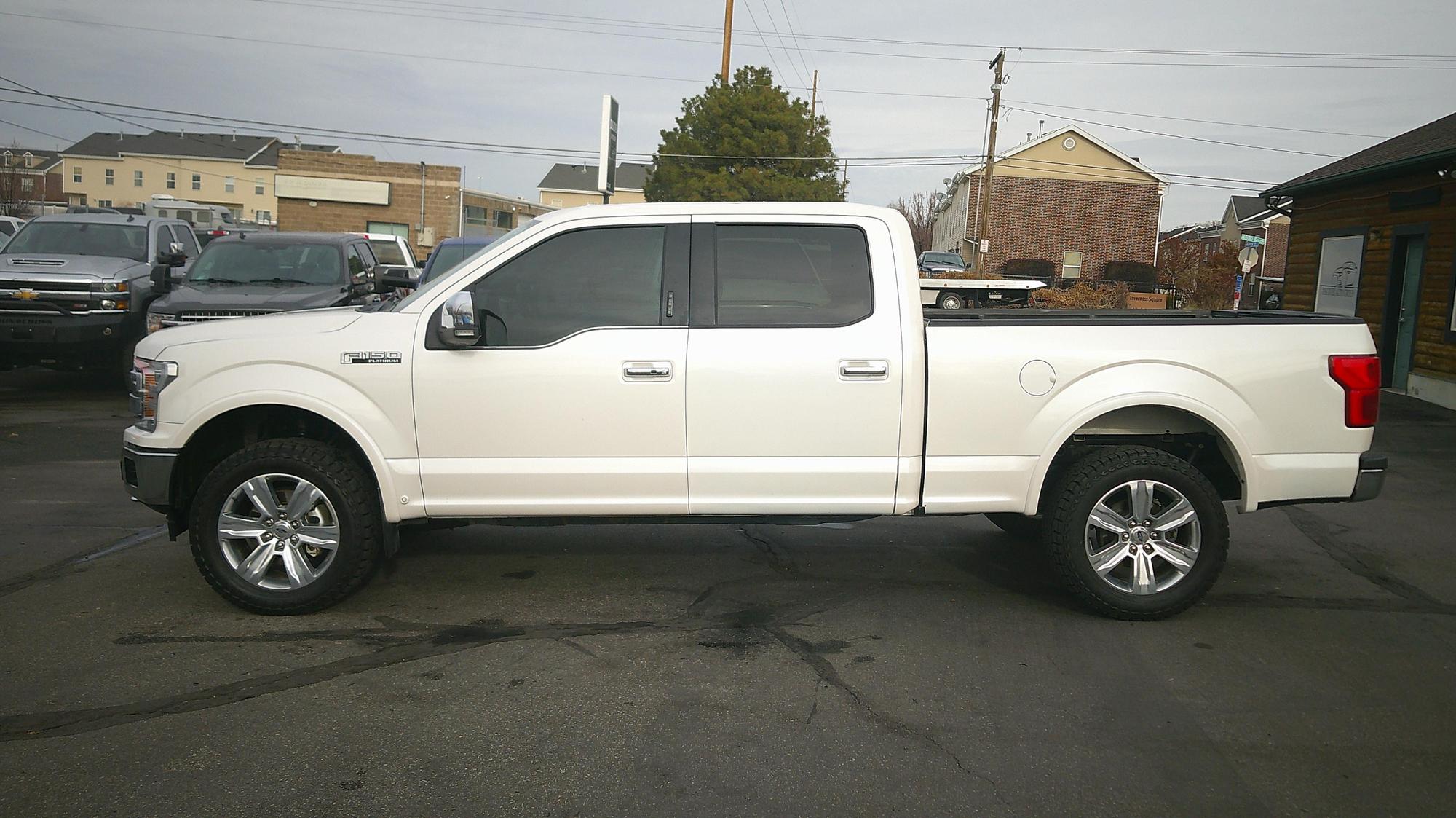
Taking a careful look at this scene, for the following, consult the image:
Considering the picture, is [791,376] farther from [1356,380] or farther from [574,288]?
[1356,380]

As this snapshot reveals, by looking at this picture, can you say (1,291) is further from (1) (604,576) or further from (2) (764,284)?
(2) (764,284)

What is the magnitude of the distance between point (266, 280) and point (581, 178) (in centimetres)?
8229

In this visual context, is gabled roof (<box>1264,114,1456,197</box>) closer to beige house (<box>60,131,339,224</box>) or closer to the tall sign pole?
the tall sign pole

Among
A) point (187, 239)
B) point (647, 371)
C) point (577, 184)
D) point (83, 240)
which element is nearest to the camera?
point (647, 371)

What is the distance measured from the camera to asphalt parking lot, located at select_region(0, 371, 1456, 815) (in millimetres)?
3510

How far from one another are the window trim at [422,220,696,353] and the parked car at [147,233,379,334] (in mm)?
6598

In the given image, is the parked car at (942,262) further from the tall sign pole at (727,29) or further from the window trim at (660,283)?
the window trim at (660,283)

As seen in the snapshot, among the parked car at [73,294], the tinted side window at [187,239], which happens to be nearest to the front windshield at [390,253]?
the tinted side window at [187,239]

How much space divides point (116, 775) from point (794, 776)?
224 cm

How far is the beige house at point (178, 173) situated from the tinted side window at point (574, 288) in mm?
85450

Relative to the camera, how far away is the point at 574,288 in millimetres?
5172

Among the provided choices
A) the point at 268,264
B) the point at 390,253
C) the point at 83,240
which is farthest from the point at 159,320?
the point at 390,253

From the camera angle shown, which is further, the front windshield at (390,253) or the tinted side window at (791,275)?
the front windshield at (390,253)

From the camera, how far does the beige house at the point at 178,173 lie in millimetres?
82750
